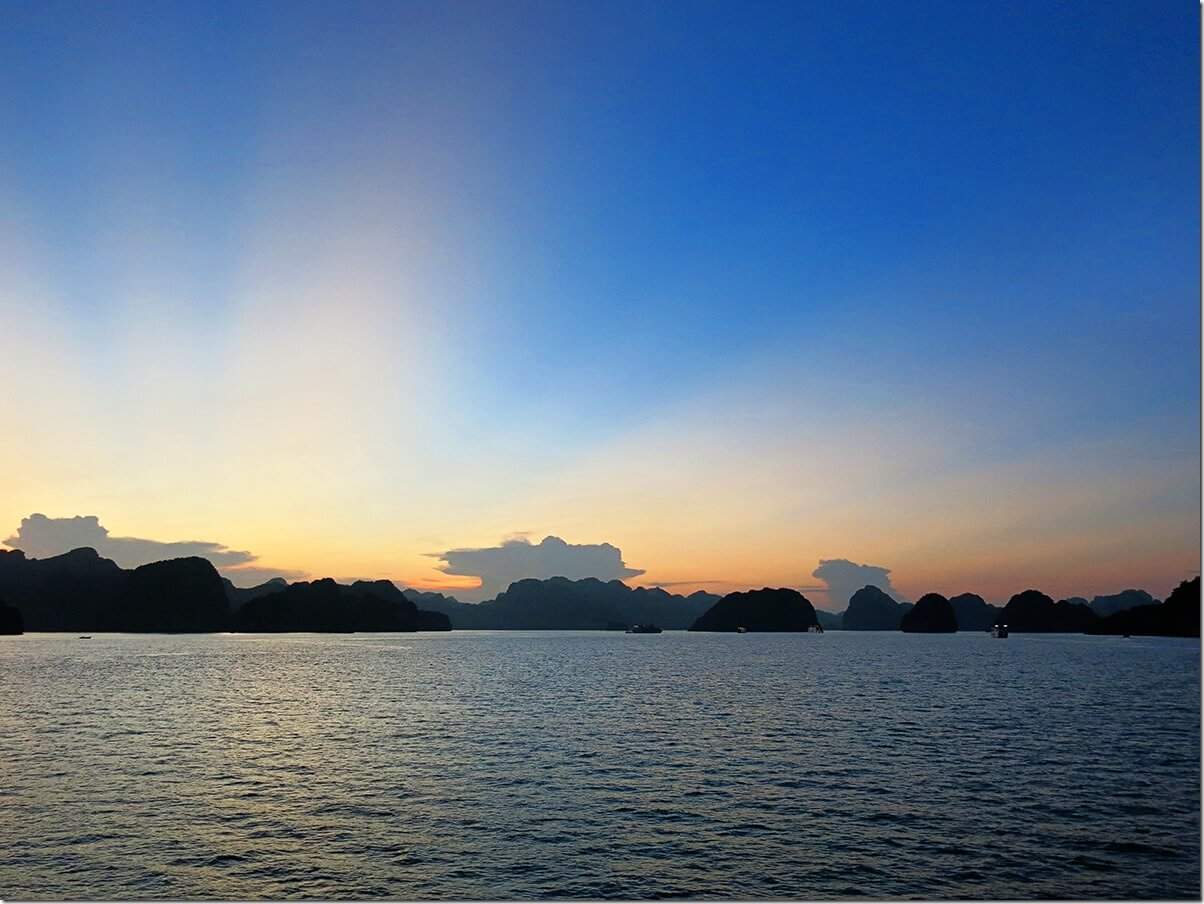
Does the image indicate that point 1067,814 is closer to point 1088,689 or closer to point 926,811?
point 926,811

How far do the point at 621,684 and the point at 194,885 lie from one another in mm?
106650

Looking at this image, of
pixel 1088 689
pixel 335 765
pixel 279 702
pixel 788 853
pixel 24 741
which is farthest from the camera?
pixel 1088 689

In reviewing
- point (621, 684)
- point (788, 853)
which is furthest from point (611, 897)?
point (621, 684)

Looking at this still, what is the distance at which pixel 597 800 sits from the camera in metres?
49.2

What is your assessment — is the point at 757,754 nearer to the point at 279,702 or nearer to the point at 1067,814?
the point at 1067,814

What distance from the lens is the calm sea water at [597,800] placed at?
35.6 metres

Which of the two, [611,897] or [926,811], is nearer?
[611,897]

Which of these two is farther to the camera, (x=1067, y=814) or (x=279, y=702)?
(x=279, y=702)

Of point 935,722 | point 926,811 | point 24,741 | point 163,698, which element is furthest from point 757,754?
point 163,698

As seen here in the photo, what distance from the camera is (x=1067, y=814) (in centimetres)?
4616

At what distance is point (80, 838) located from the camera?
40.7 meters

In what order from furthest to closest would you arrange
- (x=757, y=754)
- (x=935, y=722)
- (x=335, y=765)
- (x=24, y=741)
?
(x=935, y=722) → (x=24, y=741) → (x=757, y=754) → (x=335, y=765)

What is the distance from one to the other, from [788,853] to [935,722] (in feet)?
178

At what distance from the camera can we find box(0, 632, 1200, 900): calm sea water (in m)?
35.6
